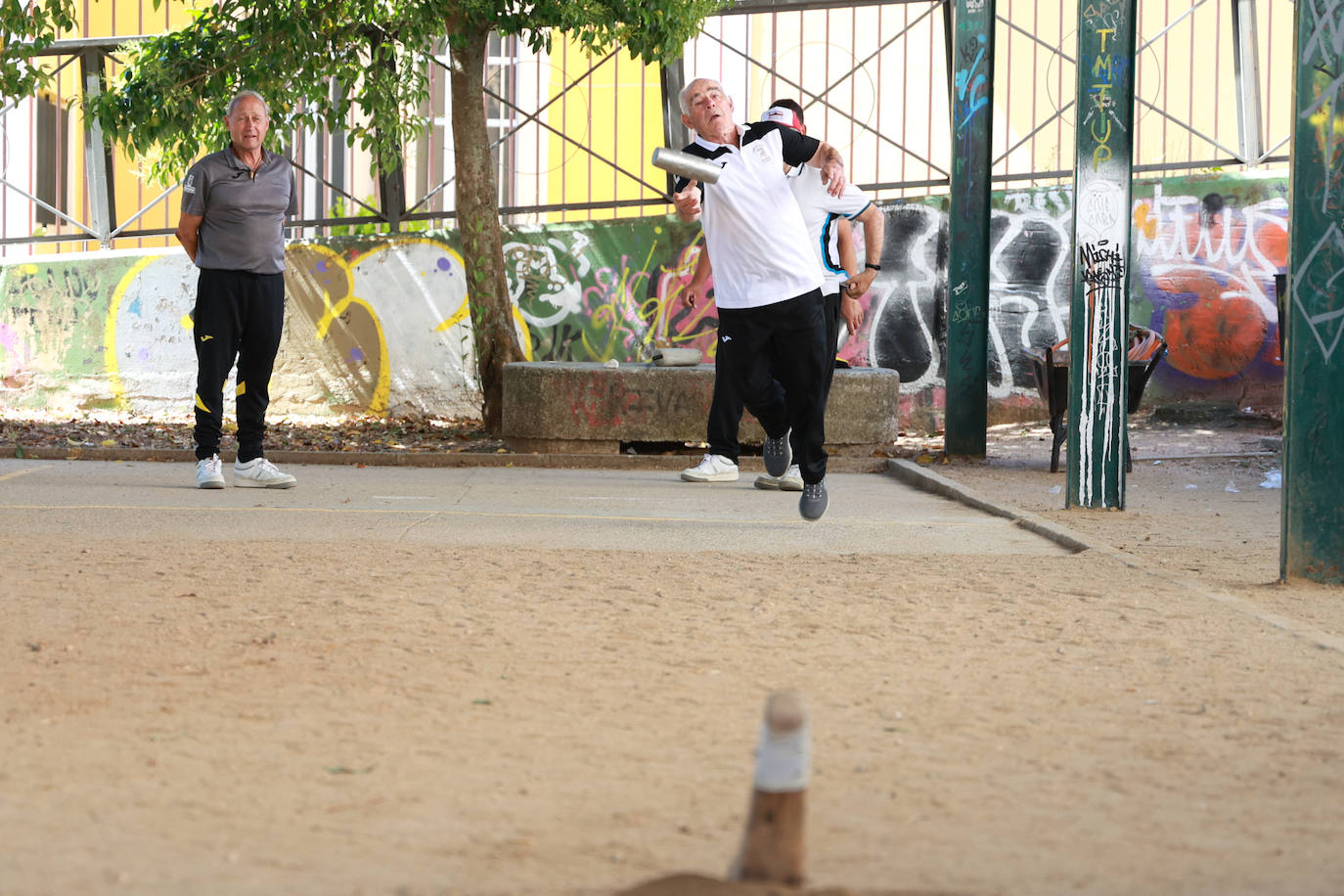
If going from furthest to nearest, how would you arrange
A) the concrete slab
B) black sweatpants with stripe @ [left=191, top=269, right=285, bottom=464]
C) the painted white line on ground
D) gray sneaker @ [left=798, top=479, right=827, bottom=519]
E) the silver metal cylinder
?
1. the painted white line on ground
2. black sweatpants with stripe @ [left=191, top=269, right=285, bottom=464]
3. gray sneaker @ [left=798, top=479, right=827, bottom=519]
4. the concrete slab
5. the silver metal cylinder

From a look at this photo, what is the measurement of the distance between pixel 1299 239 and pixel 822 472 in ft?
7.71

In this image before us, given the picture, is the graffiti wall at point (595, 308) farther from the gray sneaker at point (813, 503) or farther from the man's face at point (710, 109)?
the man's face at point (710, 109)

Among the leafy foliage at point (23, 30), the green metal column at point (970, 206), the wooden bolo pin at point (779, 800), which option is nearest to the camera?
the wooden bolo pin at point (779, 800)

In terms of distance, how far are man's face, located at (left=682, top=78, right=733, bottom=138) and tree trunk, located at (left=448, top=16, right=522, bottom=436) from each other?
5.45 m

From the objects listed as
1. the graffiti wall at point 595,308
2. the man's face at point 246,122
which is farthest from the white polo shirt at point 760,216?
the graffiti wall at point 595,308

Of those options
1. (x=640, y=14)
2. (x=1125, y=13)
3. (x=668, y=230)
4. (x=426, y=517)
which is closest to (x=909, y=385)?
(x=668, y=230)

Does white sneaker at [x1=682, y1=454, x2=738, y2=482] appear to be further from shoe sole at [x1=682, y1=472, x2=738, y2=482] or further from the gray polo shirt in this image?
the gray polo shirt

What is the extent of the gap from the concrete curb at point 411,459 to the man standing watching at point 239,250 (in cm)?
227

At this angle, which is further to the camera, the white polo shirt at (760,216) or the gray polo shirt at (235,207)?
the gray polo shirt at (235,207)

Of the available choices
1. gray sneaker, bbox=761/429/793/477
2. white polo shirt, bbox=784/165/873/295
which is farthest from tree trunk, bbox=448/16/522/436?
white polo shirt, bbox=784/165/873/295

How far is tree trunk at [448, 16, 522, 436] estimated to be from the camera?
11953 millimetres

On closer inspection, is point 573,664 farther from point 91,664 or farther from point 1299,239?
point 1299,239

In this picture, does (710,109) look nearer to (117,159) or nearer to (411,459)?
(411,459)

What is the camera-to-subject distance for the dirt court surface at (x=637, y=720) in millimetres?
2438
